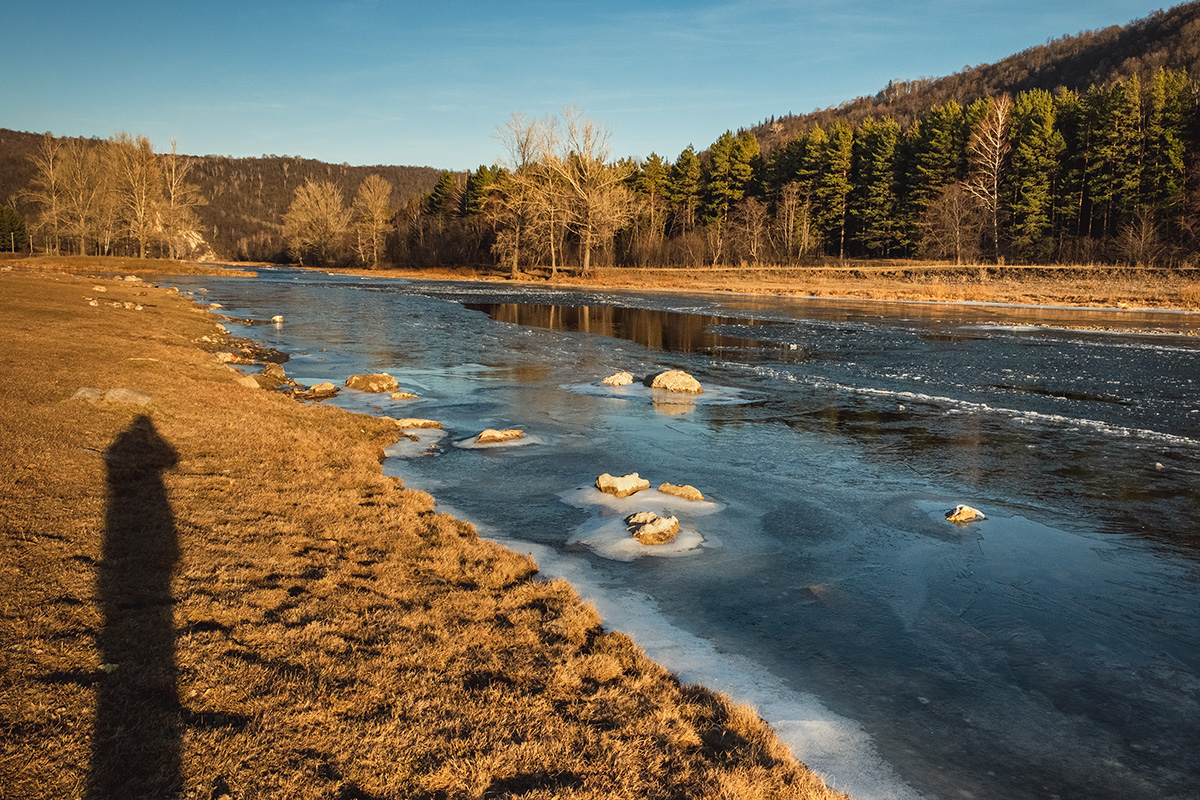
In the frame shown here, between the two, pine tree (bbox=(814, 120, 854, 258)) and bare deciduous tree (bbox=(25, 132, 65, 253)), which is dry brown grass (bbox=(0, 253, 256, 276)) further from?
pine tree (bbox=(814, 120, 854, 258))

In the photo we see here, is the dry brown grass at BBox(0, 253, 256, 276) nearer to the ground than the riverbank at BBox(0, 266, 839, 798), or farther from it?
farther from it

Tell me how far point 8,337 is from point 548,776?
602 inches

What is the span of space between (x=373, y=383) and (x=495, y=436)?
17.3 feet

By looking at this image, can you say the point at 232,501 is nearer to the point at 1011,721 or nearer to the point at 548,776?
the point at 548,776

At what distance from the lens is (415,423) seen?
12.6 metres

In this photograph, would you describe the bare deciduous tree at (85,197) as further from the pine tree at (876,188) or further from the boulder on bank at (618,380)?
the boulder on bank at (618,380)

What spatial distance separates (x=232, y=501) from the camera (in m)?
7.26

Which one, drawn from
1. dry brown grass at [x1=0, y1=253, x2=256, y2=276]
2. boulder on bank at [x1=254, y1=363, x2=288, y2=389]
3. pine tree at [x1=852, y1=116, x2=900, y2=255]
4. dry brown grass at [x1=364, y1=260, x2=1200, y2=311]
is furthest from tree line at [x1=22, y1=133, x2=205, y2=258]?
boulder on bank at [x1=254, y1=363, x2=288, y2=389]

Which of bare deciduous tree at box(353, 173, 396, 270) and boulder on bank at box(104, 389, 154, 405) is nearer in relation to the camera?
boulder on bank at box(104, 389, 154, 405)

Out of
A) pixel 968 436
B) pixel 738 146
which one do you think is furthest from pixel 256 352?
pixel 738 146

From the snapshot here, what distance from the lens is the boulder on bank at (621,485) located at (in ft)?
29.7

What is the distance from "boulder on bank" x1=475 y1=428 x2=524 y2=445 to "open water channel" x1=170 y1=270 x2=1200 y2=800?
0.86ft

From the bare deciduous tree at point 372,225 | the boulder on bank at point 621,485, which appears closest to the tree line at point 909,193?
the bare deciduous tree at point 372,225

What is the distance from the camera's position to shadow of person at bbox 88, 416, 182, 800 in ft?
11.4
